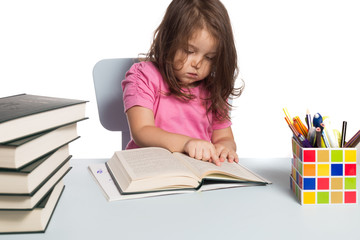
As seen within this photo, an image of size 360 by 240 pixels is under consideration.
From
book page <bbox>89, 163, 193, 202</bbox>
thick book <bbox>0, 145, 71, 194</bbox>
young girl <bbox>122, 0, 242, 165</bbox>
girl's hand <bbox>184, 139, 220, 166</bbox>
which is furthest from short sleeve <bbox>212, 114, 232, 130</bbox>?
thick book <bbox>0, 145, 71, 194</bbox>

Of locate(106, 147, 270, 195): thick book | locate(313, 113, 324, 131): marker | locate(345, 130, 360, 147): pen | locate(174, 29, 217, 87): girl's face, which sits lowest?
locate(106, 147, 270, 195): thick book

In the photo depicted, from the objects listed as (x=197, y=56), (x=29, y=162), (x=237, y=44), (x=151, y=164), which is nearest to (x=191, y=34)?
(x=197, y=56)

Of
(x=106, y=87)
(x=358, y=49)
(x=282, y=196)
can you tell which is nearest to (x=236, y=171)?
(x=282, y=196)

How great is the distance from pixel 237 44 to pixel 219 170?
1825 millimetres

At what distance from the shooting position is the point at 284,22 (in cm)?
269

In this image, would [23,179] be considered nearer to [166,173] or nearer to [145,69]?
Answer: [166,173]

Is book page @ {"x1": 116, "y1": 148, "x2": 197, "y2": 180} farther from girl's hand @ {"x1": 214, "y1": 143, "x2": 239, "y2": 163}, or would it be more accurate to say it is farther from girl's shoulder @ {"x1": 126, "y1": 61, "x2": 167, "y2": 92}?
girl's shoulder @ {"x1": 126, "y1": 61, "x2": 167, "y2": 92}

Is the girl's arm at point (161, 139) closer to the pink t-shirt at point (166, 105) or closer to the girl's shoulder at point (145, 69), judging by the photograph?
the pink t-shirt at point (166, 105)

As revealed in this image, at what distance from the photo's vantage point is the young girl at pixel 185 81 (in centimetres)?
128

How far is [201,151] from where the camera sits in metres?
1.02

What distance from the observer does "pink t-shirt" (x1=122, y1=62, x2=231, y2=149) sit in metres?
1.37

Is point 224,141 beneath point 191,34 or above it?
beneath

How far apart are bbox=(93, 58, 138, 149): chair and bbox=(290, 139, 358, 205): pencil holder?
0.88 m

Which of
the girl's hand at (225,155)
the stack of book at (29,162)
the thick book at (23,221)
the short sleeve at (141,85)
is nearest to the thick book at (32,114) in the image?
the stack of book at (29,162)
